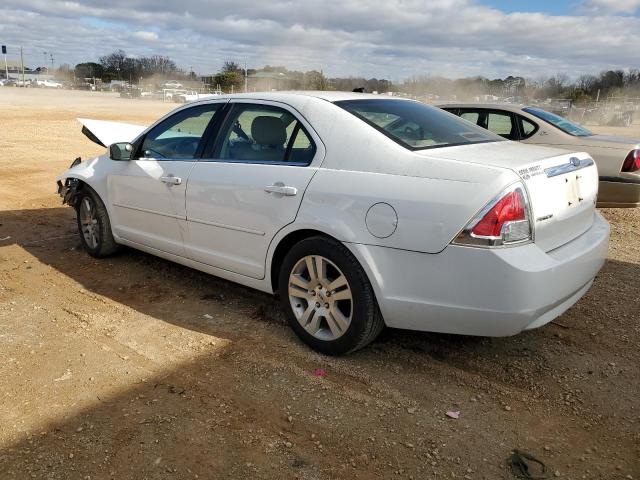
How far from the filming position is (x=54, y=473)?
2.44 m

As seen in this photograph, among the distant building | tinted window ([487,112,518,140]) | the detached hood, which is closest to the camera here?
the detached hood

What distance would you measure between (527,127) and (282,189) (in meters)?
5.20

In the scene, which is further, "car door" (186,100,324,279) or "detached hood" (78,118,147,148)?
"detached hood" (78,118,147,148)

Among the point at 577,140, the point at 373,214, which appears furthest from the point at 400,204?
the point at 577,140

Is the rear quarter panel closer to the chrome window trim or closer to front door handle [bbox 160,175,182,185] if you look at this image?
the chrome window trim

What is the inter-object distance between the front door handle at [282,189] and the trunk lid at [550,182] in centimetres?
85

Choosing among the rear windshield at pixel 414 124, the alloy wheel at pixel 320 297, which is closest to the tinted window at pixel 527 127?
the rear windshield at pixel 414 124

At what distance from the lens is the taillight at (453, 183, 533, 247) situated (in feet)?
9.03

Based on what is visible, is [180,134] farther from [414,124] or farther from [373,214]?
[373,214]

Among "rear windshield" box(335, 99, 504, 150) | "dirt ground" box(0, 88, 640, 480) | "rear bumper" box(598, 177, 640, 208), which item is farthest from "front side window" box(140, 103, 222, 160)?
"rear bumper" box(598, 177, 640, 208)

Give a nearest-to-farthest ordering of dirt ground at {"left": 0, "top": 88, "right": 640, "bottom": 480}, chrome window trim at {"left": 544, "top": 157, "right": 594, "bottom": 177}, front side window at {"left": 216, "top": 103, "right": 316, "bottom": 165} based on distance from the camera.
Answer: dirt ground at {"left": 0, "top": 88, "right": 640, "bottom": 480}, chrome window trim at {"left": 544, "top": 157, "right": 594, "bottom": 177}, front side window at {"left": 216, "top": 103, "right": 316, "bottom": 165}

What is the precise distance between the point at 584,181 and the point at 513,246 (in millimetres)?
899

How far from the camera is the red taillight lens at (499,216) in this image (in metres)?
2.75

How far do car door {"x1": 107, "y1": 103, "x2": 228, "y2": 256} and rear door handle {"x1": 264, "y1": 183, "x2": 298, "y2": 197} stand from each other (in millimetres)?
931
